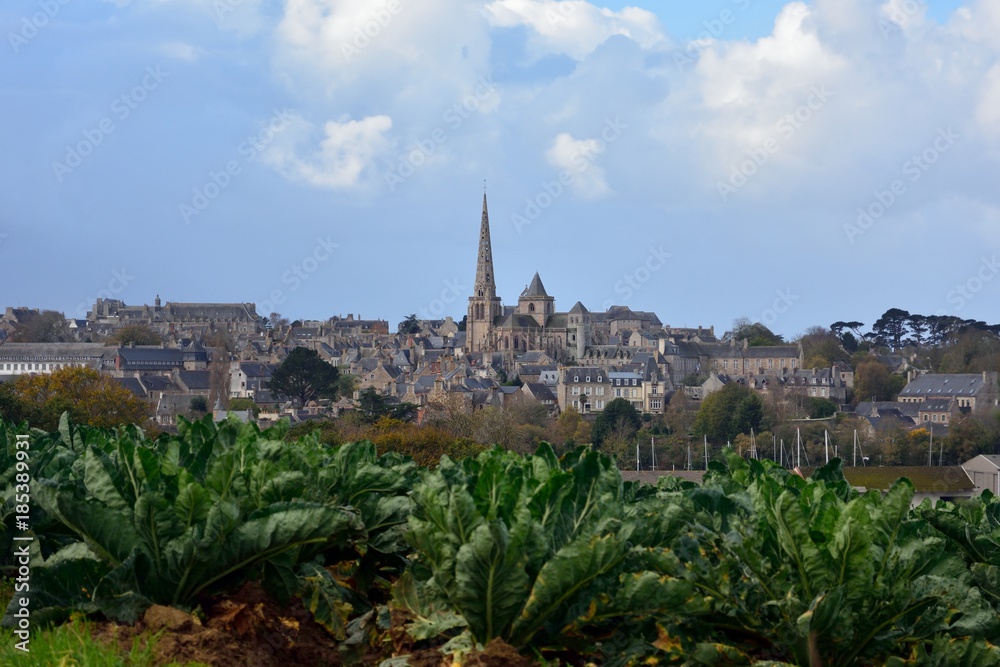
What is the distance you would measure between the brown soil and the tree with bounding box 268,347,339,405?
89685mm

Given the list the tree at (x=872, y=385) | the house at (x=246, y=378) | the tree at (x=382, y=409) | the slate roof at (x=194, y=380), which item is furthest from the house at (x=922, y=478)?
the house at (x=246, y=378)

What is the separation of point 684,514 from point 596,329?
551 ft

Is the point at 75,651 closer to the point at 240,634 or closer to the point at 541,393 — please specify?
the point at 240,634

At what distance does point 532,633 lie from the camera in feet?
18.2

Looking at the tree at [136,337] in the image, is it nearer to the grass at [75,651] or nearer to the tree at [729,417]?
the tree at [729,417]

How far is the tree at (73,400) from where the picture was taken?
4331cm

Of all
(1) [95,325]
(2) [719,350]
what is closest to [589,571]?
(2) [719,350]

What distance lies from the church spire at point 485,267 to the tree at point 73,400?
108m

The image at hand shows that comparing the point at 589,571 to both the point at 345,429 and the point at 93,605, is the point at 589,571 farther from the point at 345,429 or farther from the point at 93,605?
Answer: the point at 345,429

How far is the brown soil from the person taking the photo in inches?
217

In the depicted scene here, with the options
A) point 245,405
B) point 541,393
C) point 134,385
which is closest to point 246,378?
point 134,385

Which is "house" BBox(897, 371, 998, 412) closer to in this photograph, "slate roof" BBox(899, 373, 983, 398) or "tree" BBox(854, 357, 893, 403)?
"slate roof" BBox(899, 373, 983, 398)

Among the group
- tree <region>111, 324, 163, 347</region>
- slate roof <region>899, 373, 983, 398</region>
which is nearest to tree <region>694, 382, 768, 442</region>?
slate roof <region>899, 373, 983, 398</region>

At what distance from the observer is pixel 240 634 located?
5.77 meters
